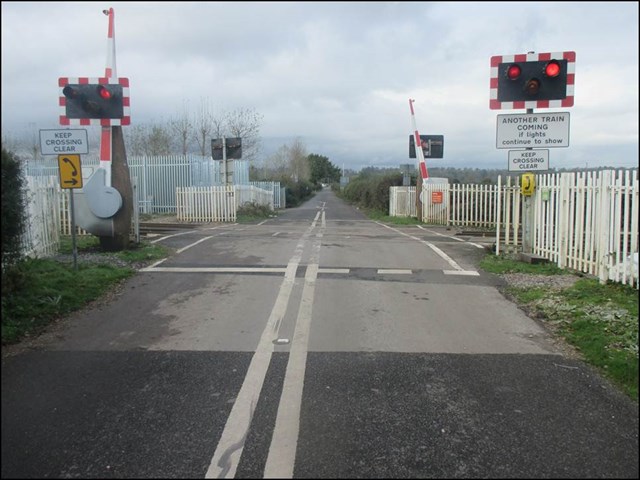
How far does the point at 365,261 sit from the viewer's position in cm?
1068

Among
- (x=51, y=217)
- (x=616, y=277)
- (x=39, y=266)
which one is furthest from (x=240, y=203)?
(x=616, y=277)

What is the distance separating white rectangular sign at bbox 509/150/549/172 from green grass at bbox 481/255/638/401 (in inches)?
106

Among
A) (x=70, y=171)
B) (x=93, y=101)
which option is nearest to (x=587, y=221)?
(x=70, y=171)

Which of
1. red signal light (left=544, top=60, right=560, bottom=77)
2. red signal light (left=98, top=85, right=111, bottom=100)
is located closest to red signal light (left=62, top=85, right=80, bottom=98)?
red signal light (left=98, top=85, right=111, bottom=100)

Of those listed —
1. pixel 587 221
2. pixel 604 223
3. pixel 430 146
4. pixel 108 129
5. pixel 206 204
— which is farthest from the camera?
pixel 430 146

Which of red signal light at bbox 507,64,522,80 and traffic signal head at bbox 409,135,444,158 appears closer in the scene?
red signal light at bbox 507,64,522,80

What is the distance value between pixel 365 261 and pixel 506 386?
6358 millimetres

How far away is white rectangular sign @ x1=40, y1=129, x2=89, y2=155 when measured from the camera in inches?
330

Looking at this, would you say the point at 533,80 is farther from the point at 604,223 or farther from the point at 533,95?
the point at 604,223

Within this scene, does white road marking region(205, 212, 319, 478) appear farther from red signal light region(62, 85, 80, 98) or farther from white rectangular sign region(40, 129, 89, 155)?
red signal light region(62, 85, 80, 98)

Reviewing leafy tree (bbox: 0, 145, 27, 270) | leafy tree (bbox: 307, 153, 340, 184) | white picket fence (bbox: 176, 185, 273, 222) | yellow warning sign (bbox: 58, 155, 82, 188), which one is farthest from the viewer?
leafy tree (bbox: 307, 153, 340, 184)

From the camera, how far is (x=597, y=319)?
6.04m

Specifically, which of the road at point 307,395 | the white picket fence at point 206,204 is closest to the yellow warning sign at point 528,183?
the road at point 307,395

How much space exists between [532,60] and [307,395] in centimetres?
782
